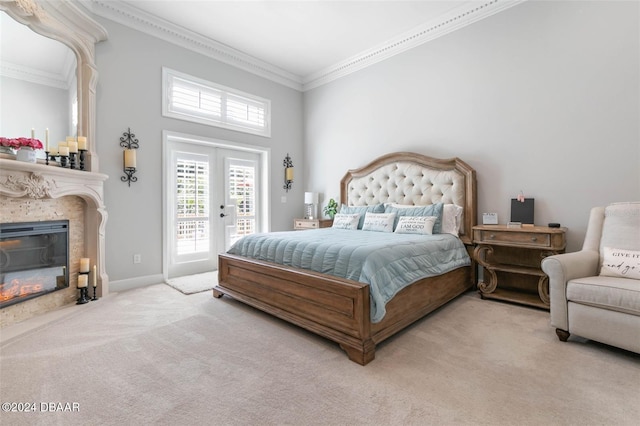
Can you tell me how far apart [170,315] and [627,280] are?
3691 millimetres

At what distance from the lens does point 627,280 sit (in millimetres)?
2131

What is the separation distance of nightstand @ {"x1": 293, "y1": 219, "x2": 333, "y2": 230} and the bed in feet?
1.83

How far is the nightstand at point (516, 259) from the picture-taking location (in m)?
2.86

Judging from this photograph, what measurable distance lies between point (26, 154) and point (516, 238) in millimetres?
4634

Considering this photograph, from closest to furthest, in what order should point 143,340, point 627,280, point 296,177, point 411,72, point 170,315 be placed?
point 627,280 < point 143,340 < point 170,315 < point 411,72 < point 296,177

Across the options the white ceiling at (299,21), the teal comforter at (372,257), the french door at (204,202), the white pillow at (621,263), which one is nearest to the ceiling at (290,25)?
the white ceiling at (299,21)

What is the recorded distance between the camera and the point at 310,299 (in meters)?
2.38

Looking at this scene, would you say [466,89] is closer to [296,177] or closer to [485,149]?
[485,149]

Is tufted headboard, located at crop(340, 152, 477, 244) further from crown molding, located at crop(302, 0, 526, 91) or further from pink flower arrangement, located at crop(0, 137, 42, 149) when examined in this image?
pink flower arrangement, located at crop(0, 137, 42, 149)

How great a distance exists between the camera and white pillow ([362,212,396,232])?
366 centimetres

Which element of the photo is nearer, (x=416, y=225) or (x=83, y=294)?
(x=83, y=294)

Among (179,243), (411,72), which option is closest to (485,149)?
(411,72)

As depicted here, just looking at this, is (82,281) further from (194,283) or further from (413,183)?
(413,183)

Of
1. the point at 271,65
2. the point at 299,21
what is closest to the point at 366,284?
the point at 299,21
